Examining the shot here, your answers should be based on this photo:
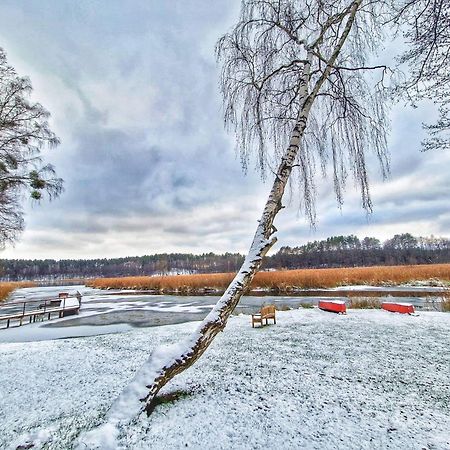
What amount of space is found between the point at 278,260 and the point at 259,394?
88.3m

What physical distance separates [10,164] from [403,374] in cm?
1174

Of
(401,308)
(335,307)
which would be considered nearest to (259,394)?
(335,307)

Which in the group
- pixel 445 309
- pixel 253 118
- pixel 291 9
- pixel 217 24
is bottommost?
pixel 445 309

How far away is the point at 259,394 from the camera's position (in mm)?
3279

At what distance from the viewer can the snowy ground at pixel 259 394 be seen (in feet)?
7.76

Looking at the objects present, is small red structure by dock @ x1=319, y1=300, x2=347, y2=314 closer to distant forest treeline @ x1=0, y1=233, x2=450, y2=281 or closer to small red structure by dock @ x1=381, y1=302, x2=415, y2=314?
small red structure by dock @ x1=381, y1=302, x2=415, y2=314

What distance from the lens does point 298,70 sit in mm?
4484

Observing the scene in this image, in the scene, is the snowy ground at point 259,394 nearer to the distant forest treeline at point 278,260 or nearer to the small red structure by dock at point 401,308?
the small red structure by dock at point 401,308

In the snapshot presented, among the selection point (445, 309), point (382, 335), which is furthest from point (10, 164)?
point (445, 309)

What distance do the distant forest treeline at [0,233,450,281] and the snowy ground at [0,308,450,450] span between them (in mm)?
77528

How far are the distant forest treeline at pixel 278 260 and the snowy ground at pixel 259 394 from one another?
254 feet

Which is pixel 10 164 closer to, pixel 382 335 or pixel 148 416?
pixel 148 416

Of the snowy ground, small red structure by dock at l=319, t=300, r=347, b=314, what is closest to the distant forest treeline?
small red structure by dock at l=319, t=300, r=347, b=314

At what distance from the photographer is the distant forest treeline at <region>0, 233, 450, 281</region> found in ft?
265
